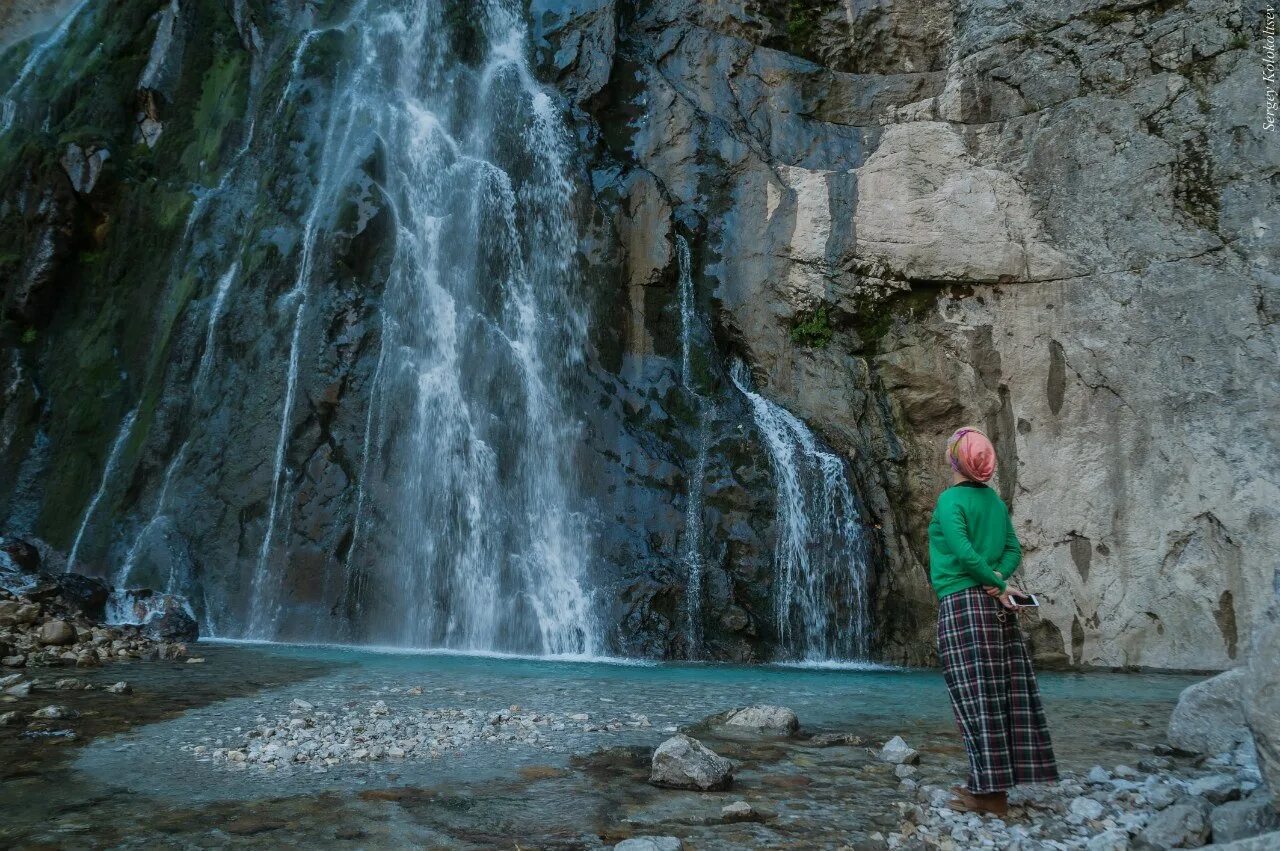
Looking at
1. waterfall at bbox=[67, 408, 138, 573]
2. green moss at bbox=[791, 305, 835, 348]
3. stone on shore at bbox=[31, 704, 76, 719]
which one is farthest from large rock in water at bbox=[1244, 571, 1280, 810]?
waterfall at bbox=[67, 408, 138, 573]

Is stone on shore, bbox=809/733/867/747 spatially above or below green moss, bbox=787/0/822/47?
below

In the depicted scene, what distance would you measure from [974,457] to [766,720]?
2.66 meters

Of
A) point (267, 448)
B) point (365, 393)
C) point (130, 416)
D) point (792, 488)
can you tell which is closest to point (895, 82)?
point (792, 488)

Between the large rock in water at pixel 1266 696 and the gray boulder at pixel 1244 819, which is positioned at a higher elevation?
the large rock in water at pixel 1266 696

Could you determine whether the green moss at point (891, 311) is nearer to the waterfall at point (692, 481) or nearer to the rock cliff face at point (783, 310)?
the rock cliff face at point (783, 310)

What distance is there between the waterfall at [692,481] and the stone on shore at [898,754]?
273 inches

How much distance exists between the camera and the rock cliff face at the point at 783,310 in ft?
41.0

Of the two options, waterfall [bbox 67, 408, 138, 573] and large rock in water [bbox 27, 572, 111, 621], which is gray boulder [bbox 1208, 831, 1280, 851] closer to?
large rock in water [bbox 27, 572, 111, 621]

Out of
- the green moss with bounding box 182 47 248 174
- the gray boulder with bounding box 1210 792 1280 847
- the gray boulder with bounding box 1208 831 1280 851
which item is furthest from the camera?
the green moss with bounding box 182 47 248 174

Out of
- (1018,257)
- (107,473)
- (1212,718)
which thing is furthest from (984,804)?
(107,473)

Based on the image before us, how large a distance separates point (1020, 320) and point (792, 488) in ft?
14.9

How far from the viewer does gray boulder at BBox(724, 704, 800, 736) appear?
229 inches

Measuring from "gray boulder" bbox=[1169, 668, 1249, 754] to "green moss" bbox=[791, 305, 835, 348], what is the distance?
32.4 feet

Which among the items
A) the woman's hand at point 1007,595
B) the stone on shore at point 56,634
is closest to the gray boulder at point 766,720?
the woman's hand at point 1007,595
